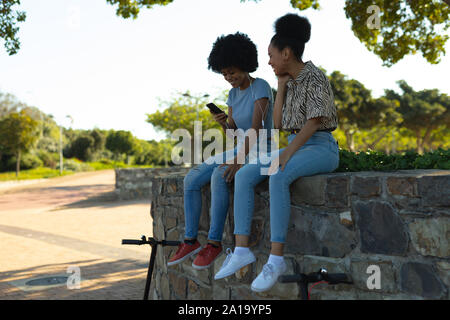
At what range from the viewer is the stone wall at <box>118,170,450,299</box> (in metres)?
2.17

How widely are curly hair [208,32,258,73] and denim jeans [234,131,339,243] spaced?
0.74 meters

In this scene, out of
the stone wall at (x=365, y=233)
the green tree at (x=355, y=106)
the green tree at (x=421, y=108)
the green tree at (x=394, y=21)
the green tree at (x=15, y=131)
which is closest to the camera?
the stone wall at (x=365, y=233)

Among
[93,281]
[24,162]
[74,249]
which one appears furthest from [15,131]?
[93,281]

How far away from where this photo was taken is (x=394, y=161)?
3.06 metres

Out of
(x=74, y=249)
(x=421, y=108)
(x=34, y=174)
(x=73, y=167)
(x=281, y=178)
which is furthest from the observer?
(x=73, y=167)

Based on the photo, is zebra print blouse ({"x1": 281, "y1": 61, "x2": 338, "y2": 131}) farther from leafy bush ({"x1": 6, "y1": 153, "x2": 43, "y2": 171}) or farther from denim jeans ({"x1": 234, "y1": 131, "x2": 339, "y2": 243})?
leafy bush ({"x1": 6, "y1": 153, "x2": 43, "y2": 171})

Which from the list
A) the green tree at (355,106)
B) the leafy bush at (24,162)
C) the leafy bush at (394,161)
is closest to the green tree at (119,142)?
the leafy bush at (24,162)

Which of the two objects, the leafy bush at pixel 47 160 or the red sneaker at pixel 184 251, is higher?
the leafy bush at pixel 47 160

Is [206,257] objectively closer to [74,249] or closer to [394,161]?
[394,161]

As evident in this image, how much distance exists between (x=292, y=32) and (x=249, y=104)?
60 cm

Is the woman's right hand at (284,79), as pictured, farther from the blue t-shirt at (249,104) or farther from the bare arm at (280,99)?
the blue t-shirt at (249,104)

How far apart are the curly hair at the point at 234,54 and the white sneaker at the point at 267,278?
148 centimetres

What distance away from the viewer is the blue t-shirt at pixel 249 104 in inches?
121
